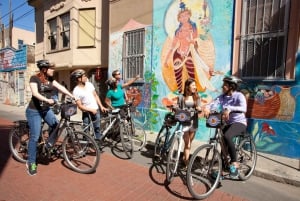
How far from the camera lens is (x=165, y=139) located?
4.73m

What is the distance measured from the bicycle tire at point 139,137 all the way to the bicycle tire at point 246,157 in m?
2.41

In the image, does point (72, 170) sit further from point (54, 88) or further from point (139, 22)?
point (139, 22)

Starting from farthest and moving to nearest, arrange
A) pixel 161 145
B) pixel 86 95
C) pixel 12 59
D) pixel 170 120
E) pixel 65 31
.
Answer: pixel 12 59 < pixel 65 31 < pixel 86 95 < pixel 161 145 < pixel 170 120

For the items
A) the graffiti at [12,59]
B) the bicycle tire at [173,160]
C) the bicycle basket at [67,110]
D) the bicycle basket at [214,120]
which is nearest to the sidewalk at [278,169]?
the bicycle basket at [214,120]

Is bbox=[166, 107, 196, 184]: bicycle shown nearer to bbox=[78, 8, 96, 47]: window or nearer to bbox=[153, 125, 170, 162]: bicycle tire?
bbox=[153, 125, 170, 162]: bicycle tire

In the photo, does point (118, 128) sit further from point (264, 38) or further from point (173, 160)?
point (264, 38)

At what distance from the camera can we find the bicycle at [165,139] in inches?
179

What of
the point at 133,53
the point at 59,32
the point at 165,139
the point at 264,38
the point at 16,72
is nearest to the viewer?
the point at 165,139

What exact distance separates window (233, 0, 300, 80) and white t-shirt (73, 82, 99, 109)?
11.4 ft

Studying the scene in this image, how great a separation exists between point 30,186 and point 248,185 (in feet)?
11.7

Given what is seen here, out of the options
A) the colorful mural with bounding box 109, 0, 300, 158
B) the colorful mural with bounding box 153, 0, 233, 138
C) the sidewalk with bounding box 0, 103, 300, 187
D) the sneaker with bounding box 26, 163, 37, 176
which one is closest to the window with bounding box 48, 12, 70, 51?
the colorful mural with bounding box 109, 0, 300, 158

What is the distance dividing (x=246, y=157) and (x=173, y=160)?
157cm

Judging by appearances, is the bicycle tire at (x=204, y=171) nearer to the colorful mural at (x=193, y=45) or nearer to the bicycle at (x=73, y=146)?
the bicycle at (x=73, y=146)

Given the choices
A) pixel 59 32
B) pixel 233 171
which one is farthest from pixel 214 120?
pixel 59 32
